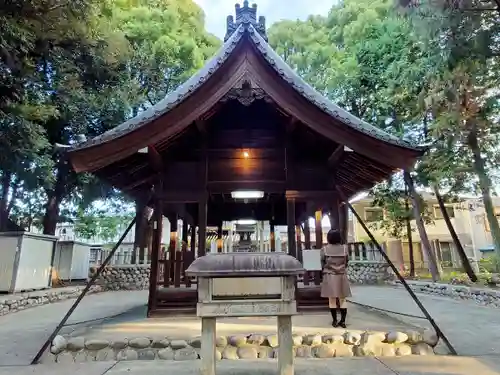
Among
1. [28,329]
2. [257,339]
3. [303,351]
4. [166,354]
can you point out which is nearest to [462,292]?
[303,351]

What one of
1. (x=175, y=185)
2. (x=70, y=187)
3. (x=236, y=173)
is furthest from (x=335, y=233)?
(x=70, y=187)

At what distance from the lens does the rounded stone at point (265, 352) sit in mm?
3863

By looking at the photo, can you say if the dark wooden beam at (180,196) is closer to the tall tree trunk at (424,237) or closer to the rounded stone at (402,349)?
the rounded stone at (402,349)

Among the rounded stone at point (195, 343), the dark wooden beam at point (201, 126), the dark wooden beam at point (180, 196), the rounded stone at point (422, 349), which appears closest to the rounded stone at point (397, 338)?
the rounded stone at point (422, 349)

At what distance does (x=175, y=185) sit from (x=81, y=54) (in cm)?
813

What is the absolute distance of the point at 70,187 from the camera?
13.8 metres

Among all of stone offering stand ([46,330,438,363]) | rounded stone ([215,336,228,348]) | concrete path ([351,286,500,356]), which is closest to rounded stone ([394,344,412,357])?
stone offering stand ([46,330,438,363])

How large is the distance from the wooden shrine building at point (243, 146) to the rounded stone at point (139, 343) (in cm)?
164

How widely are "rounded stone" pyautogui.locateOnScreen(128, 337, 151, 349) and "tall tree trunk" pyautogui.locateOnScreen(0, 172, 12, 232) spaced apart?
10.5 metres

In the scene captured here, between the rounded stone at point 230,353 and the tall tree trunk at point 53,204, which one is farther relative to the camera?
the tall tree trunk at point 53,204

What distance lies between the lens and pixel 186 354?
152 inches

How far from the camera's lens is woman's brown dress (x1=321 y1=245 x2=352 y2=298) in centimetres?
464

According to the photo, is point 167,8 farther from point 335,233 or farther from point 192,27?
point 335,233

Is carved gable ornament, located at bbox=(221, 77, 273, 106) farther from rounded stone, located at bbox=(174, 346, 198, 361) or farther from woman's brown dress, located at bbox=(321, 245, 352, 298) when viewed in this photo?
rounded stone, located at bbox=(174, 346, 198, 361)
